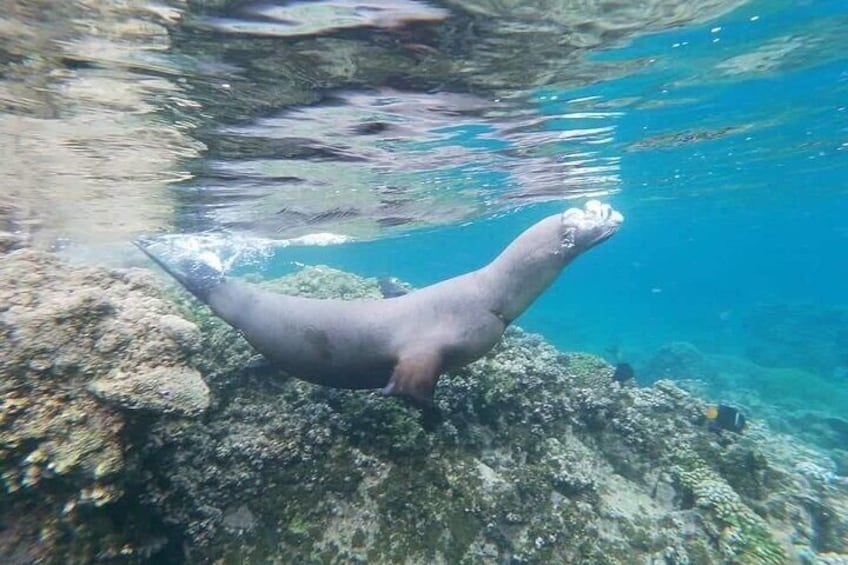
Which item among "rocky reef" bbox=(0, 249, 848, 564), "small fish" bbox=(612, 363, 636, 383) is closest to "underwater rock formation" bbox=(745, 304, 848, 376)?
"small fish" bbox=(612, 363, 636, 383)

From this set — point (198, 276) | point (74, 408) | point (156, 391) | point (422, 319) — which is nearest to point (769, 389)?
point (422, 319)

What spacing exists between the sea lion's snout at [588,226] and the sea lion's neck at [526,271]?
0.39 feet

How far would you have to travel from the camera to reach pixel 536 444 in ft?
23.7

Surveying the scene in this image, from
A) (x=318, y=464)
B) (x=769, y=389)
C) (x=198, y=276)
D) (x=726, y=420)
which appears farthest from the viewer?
(x=769, y=389)

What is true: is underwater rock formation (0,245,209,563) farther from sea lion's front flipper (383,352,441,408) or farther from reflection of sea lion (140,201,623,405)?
sea lion's front flipper (383,352,441,408)

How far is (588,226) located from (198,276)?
589 centimetres

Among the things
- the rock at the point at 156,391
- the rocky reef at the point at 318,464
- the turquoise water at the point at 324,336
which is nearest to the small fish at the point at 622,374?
the turquoise water at the point at 324,336

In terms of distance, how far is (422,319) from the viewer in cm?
654

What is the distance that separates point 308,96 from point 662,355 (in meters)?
28.3

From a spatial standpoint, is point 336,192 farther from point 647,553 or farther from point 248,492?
point 647,553

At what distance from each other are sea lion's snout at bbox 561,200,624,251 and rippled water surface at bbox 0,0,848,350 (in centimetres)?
246

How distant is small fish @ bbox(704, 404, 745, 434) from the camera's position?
8.95 meters

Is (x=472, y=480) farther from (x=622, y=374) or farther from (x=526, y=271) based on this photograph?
(x=622, y=374)

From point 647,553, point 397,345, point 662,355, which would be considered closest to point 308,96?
point 397,345
